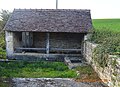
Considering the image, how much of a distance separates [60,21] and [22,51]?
3.90 meters

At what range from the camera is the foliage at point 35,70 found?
12.7 m

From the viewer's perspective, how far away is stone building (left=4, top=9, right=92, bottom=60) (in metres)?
17.9

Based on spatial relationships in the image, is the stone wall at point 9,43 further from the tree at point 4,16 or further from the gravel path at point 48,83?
the tree at point 4,16

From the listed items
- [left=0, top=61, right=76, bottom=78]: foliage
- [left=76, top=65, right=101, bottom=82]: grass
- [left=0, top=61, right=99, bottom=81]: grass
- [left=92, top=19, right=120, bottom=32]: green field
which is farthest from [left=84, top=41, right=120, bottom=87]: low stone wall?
[left=92, top=19, right=120, bottom=32]: green field

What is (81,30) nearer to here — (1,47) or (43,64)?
(43,64)

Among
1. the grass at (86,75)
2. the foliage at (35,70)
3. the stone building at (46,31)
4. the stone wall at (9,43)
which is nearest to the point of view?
the grass at (86,75)

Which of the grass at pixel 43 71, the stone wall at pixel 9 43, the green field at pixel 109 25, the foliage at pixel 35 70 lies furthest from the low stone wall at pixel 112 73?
the stone wall at pixel 9 43

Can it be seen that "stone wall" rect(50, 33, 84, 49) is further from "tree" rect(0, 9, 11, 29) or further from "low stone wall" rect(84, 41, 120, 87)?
"tree" rect(0, 9, 11, 29)

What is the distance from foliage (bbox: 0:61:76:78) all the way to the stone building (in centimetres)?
254

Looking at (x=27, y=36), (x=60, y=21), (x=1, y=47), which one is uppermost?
(x=60, y=21)

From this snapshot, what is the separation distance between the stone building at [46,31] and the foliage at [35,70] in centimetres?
254

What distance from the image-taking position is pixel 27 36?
2014 cm

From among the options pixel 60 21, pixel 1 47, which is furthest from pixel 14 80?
pixel 1 47

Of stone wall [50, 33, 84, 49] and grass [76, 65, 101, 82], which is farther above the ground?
stone wall [50, 33, 84, 49]
